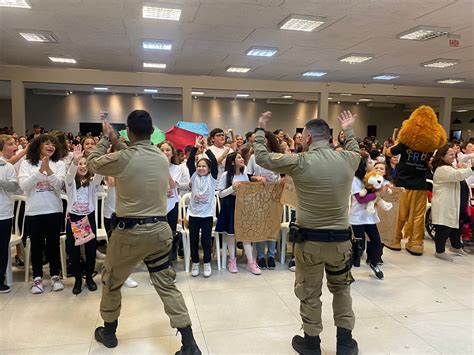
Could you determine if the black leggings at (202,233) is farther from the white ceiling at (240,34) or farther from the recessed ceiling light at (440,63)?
the recessed ceiling light at (440,63)

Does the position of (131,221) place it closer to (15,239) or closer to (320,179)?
(320,179)

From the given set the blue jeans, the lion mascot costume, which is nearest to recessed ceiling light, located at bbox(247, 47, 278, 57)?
the lion mascot costume

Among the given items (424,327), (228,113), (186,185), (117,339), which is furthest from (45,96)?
(424,327)

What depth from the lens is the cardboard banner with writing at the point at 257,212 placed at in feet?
12.9

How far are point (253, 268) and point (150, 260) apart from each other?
1866 millimetres

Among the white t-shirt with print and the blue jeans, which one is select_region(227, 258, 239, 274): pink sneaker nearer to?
the blue jeans

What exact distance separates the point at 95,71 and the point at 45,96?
636 centimetres

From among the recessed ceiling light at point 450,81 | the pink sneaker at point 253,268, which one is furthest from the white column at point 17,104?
the recessed ceiling light at point 450,81

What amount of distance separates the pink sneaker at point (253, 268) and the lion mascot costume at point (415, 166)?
194 centimetres

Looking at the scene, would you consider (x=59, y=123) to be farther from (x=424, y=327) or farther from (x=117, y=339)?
(x=424, y=327)

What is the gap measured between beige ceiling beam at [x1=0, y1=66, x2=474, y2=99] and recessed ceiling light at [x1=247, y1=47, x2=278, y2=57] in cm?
312

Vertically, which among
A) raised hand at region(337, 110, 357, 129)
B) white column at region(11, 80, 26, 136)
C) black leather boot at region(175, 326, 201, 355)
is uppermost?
white column at region(11, 80, 26, 136)

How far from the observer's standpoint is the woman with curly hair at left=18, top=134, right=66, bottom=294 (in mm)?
3330

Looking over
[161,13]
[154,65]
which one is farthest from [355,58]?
[154,65]
